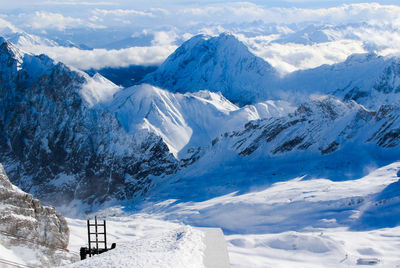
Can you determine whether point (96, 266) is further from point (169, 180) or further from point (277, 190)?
point (169, 180)

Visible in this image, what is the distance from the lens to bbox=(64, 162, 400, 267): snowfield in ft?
88.3

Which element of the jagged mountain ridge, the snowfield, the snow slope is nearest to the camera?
the snow slope

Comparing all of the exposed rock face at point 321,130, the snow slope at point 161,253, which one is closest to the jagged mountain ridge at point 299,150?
the exposed rock face at point 321,130

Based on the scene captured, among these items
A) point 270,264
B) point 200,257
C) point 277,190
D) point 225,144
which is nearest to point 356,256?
point 270,264

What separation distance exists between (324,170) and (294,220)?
39625 mm

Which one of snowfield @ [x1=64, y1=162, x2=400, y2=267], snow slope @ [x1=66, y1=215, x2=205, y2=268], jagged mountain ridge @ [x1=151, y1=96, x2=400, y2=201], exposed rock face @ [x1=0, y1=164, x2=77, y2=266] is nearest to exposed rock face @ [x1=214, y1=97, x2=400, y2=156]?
jagged mountain ridge @ [x1=151, y1=96, x2=400, y2=201]

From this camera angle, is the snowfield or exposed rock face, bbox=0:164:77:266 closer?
the snowfield

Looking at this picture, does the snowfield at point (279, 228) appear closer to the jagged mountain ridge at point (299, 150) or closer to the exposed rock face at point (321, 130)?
the jagged mountain ridge at point (299, 150)

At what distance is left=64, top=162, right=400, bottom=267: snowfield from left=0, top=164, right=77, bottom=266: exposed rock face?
9188 millimetres

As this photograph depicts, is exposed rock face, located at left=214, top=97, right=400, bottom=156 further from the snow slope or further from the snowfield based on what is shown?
the snow slope

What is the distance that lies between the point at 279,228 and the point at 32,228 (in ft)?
172

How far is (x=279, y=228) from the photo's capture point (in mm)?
86688

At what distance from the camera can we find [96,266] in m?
23.8

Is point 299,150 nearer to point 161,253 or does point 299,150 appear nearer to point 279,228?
point 279,228
